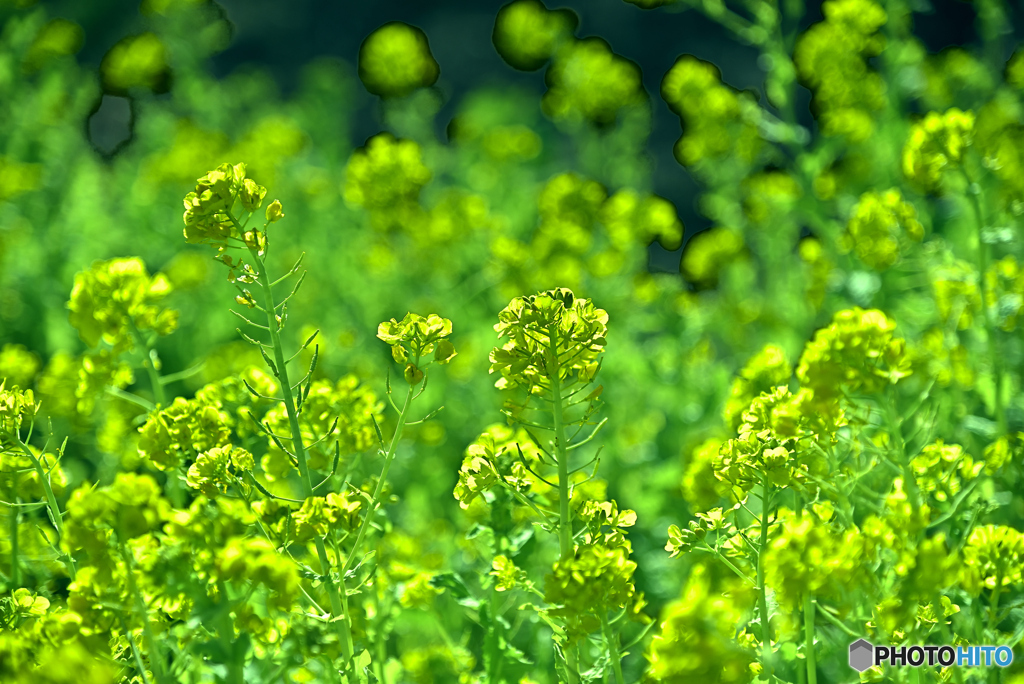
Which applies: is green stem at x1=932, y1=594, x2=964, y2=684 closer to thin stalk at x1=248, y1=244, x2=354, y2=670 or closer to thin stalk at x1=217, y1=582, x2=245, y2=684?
thin stalk at x1=248, y1=244, x2=354, y2=670

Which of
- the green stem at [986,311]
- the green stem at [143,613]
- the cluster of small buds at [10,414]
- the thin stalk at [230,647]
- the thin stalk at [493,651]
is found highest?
the cluster of small buds at [10,414]

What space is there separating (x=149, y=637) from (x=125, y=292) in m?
0.92

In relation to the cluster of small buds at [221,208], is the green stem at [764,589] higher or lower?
lower

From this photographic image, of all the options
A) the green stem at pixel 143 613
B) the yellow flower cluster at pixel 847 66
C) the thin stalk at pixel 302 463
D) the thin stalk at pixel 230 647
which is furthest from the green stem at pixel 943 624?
the yellow flower cluster at pixel 847 66

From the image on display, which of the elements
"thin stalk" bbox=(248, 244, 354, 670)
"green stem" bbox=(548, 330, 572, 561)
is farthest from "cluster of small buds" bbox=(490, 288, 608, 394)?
"thin stalk" bbox=(248, 244, 354, 670)

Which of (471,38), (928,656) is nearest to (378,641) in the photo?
(928,656)

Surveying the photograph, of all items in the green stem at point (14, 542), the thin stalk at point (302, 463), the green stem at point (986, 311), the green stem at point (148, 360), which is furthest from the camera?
the green stem at point (986, 311)

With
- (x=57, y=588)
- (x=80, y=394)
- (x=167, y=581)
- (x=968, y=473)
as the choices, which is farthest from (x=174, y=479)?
(x=968, y=473)

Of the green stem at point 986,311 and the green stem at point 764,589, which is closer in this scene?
the green stem at point 764,589

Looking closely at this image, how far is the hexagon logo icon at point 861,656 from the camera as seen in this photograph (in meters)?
1.61

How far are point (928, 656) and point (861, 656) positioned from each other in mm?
111

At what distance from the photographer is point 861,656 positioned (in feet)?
5.35

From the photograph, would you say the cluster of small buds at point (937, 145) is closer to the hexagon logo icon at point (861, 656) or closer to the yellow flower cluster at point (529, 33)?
the hexagon logo icon at point (861, 656)

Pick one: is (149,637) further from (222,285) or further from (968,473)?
(222,285)
